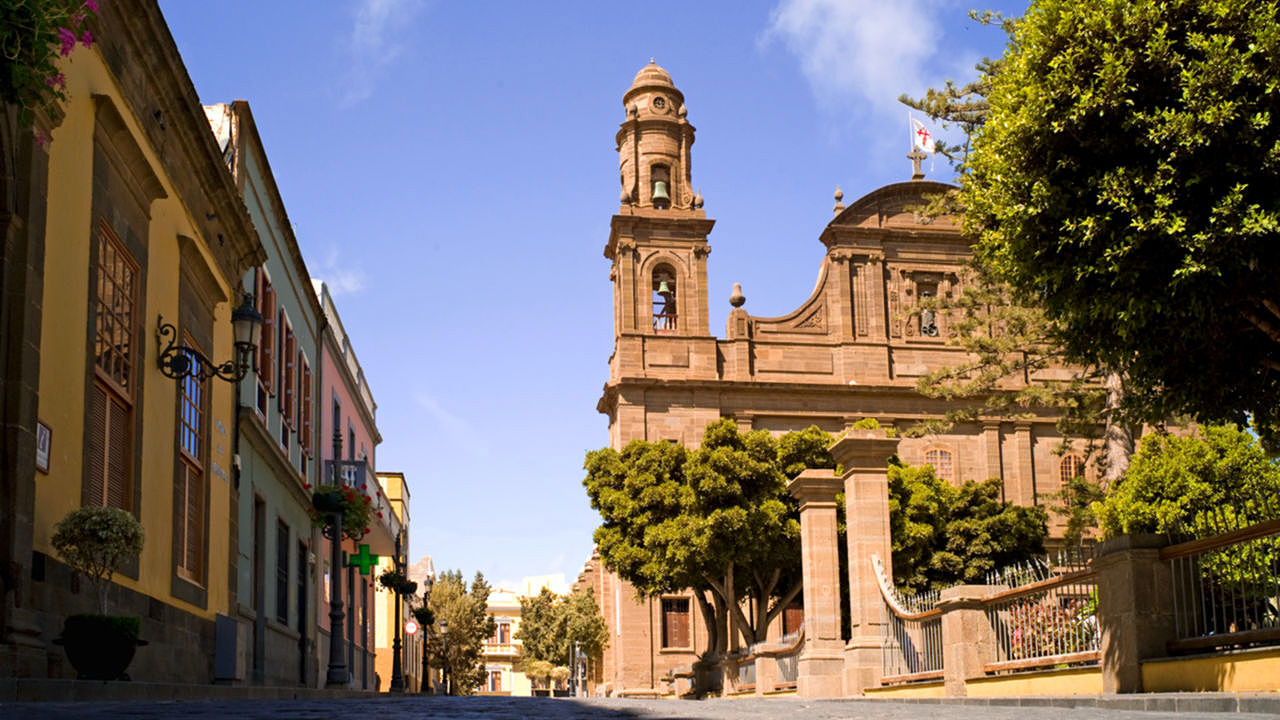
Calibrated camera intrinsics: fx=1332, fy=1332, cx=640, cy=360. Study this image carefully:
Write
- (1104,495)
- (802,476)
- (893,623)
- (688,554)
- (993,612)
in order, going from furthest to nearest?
1. (688,554)
2. (1104,495)
3. (802,476)
4. (893,623)
5. (993,612)

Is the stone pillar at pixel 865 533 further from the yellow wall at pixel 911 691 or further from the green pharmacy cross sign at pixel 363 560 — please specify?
the green pharmacy cross sign at pixel 363 560

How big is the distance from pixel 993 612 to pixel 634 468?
20.4m

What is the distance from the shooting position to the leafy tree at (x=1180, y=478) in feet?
83.8

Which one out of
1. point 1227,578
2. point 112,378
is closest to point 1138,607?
point 1227,578

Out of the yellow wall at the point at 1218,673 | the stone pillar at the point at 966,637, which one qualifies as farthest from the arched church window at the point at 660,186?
the yellow wall at the point at 1218,673

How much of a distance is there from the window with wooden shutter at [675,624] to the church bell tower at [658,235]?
773 cm

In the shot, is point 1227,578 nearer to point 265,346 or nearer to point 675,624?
point 265,346

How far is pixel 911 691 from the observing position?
1581 cm

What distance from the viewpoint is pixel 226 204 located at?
53.2ft

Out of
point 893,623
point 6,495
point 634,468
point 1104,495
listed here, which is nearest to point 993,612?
point 893,623

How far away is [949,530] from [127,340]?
26.3m

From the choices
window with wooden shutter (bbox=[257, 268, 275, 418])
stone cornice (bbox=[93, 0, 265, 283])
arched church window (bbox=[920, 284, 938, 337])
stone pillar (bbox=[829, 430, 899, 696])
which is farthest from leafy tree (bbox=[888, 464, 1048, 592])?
stone cornice (bbox=[93, 0, 265, 283])

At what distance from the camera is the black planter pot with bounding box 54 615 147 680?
876 centimetres

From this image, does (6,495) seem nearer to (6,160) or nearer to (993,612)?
(6,160)
